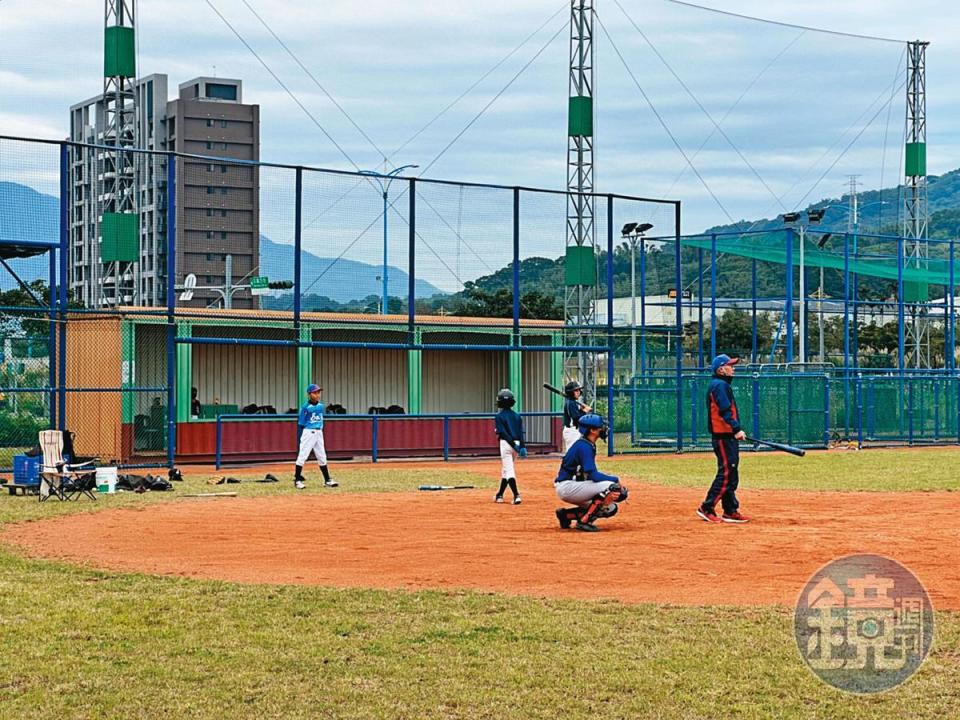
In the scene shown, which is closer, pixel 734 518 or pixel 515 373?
pixel 734 518

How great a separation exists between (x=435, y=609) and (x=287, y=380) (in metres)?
22.0

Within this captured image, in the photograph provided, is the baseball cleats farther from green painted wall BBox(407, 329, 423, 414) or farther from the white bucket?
green painted wall BBox(407, 329, 423, 414)

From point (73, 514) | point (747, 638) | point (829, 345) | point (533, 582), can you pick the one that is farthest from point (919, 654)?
point (829, 345)

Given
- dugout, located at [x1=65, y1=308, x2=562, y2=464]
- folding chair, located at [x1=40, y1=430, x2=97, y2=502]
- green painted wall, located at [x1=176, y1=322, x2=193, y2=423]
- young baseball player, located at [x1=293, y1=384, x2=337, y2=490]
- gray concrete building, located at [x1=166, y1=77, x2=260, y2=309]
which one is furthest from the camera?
green painted wall, located at [x1=176, y1=322, x2=193, y2=423]

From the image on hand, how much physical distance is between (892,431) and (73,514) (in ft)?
84.5

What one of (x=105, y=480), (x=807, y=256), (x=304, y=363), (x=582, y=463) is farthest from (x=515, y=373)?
(x=582, y=463)

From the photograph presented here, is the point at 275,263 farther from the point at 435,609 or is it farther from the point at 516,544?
the point at 435,609

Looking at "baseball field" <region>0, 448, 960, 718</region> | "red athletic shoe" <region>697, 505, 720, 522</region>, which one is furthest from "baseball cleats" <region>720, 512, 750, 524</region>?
"baseball field" <region>0, 448, 960, 718</region>

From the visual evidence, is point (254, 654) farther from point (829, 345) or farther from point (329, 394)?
point (829, 345)

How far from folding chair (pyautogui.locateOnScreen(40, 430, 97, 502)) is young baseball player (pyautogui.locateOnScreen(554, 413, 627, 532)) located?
7.64 m

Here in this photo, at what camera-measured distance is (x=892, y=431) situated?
36.2 metres

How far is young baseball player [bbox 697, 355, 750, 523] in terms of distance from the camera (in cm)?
1520

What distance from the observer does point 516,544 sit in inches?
521

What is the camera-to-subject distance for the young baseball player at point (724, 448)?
15203 mm
